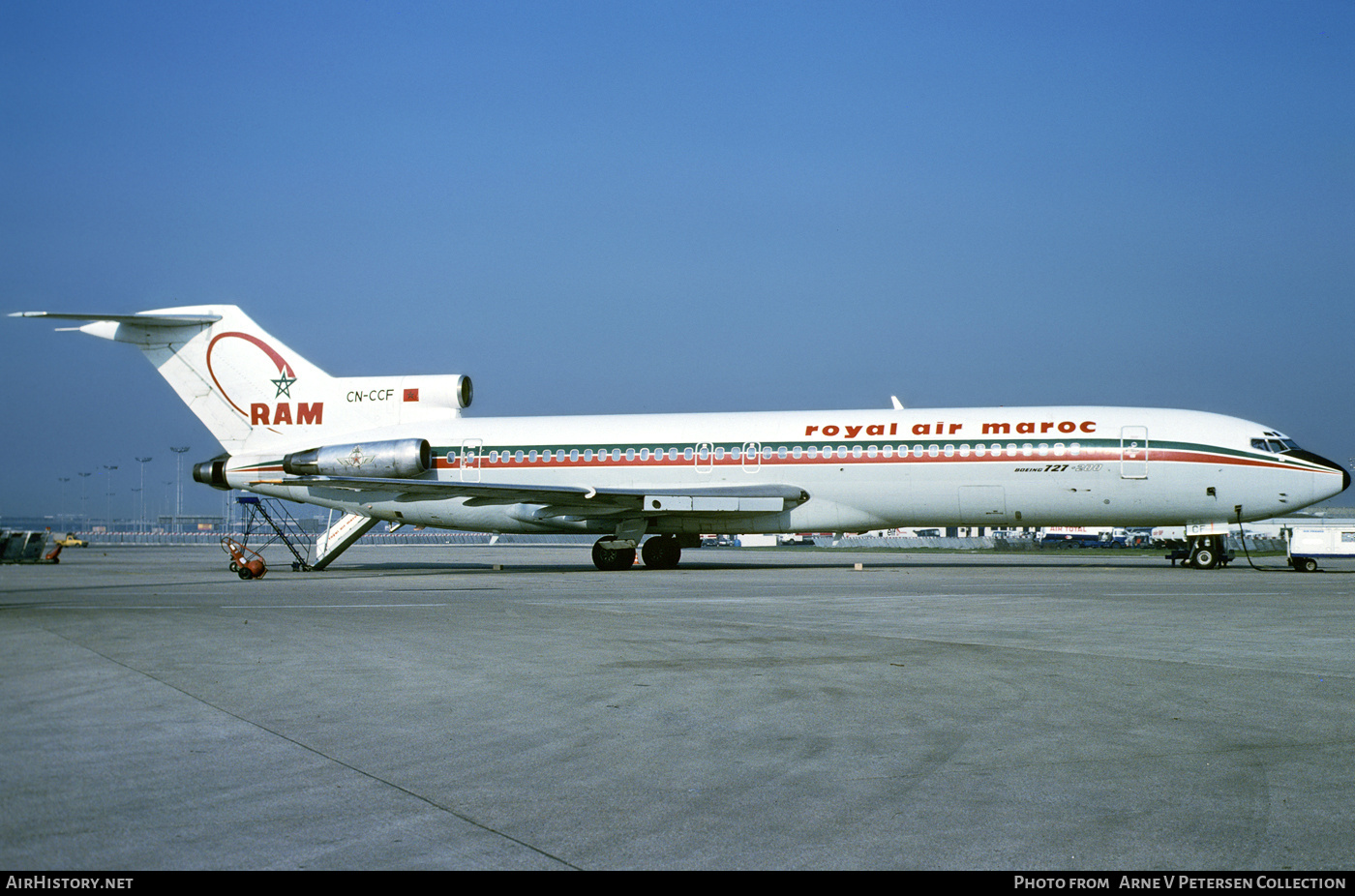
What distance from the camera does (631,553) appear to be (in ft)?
99.6

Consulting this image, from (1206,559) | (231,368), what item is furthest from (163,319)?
(1206,559)

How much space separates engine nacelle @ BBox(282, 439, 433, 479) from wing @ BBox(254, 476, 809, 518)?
2.74 feet

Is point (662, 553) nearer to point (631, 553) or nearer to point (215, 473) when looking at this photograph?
point (631, 553)

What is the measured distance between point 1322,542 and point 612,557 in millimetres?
18756

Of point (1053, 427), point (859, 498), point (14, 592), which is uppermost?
point (1053, 427)

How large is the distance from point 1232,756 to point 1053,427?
71.7 feet

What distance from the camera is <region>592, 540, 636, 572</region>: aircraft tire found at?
30156mm

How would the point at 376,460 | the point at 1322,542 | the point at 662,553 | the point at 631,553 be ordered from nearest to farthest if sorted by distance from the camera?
the point at 1322,542 < the point at 631,553 < the point at 376,460 < the point at 662,553

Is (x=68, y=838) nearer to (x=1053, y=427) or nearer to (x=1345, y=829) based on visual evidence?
(x=1345, y=829)

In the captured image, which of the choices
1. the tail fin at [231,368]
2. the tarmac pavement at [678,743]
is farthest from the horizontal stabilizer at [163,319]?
the tarmac pavement at [678,743]

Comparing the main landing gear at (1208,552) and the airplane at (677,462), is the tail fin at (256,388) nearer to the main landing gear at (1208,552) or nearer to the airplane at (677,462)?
the airplane at (677,462)
